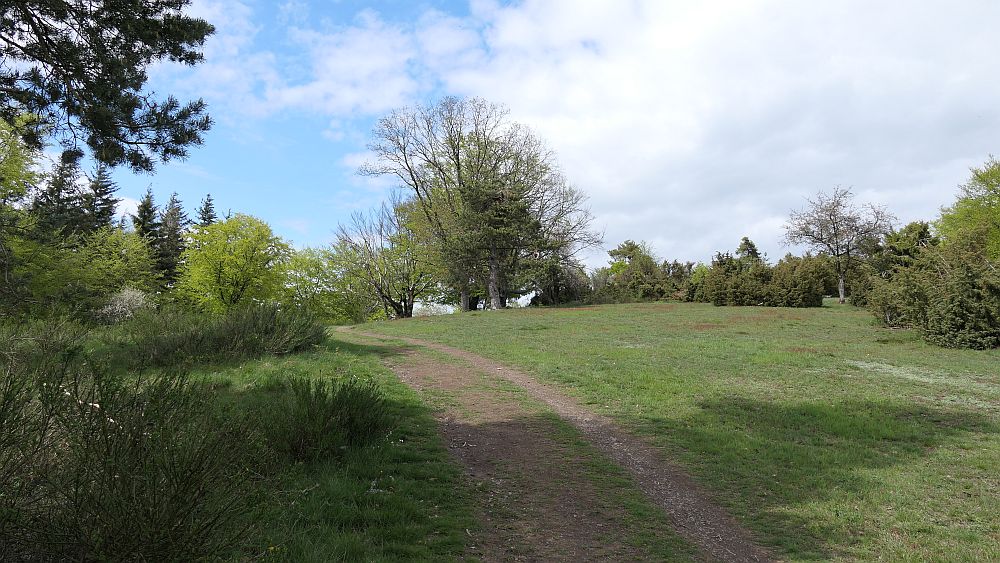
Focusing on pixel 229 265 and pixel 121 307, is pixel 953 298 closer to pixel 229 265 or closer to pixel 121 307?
pixel 121 307

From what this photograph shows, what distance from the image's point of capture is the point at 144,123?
7.13 metres

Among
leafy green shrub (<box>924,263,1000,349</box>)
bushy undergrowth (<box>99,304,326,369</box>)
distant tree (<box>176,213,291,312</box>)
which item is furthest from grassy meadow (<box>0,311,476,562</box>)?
distant tree (<box>176,213,291,312</box>)

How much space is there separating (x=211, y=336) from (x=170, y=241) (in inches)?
1742

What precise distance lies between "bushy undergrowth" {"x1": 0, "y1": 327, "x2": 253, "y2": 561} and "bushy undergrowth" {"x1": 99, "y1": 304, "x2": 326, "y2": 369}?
26.8ft

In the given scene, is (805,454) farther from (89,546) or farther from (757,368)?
(89,546)

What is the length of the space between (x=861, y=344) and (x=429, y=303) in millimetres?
34905

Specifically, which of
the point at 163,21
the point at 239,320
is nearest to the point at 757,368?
the point at 239,320

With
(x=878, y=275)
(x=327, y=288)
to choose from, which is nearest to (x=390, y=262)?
(x=327, y=288)

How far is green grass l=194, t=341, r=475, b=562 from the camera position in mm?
3994

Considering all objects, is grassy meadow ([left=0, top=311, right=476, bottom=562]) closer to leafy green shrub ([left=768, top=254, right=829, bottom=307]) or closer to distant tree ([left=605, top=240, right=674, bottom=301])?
leafy green shrub ([left=768, top=254, right=829, bottom=307])

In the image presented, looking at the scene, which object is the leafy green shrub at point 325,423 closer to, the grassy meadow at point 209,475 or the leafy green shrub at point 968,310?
the grassy meadow at point 209,475

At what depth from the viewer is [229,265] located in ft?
103

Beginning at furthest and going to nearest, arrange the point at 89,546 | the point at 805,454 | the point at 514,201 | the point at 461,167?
the point at 461,167, the point at 514,201, the point at 805,454, the point at 89,546

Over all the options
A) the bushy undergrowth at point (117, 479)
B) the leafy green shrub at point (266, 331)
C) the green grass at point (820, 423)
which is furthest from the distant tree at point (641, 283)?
the bushy undergrowth at point (117, 479)
